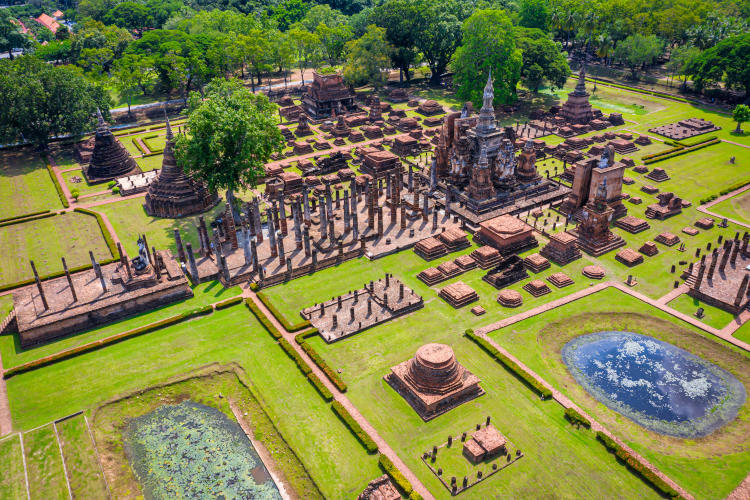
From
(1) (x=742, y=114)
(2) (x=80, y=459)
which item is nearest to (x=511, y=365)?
(2) (x=80, y=459)

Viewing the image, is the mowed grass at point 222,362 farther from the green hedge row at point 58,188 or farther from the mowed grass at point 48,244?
the green hedge row at point 58,188

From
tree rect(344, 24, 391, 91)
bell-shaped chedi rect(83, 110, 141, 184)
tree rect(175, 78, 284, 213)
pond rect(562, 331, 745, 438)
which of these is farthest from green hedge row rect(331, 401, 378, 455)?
tree rect(344, 24, 391, 91)

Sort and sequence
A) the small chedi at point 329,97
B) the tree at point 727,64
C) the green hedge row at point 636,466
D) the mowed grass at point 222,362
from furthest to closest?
the small chedi at point 329,97 < the tree at point 727,64 < the mowed grass at point 222,362 < the green hedge row at point 636,466

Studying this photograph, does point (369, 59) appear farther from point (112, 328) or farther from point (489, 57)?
point (112, 328)

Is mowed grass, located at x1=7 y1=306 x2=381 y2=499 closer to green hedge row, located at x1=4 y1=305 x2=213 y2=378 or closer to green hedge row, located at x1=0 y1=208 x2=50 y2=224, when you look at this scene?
green hedge row, located at x1=4 y1=305 x2=213 y2=378

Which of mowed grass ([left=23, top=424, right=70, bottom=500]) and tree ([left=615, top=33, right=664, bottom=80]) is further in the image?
tree ([left=615, top=33, right=664, bottom=80])

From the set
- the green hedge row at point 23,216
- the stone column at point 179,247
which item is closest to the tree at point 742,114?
the stone column at point 179,247
